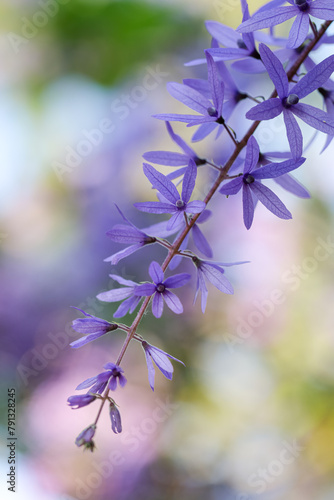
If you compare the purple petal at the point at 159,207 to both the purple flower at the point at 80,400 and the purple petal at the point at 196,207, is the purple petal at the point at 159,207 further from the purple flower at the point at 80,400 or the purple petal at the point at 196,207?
the purple flower at the point at 80,400

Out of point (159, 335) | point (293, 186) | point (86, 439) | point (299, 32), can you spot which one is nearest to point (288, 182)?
point (293, 186)

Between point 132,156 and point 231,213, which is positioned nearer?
point 231,213

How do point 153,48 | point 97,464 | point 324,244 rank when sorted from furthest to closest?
point 153,48 → point 324,244 → point 97,464

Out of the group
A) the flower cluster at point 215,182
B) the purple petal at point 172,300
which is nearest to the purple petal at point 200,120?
the flower cluster at point 215,182

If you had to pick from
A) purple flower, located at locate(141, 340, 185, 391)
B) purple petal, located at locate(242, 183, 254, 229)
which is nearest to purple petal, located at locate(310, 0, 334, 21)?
purple petal, located at locate(242, 183, 254, 229)

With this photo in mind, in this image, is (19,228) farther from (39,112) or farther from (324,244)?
(324,244)

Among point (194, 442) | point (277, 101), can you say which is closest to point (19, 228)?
point (194, 442)

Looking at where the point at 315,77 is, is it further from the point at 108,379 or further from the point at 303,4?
the point at 108,379
